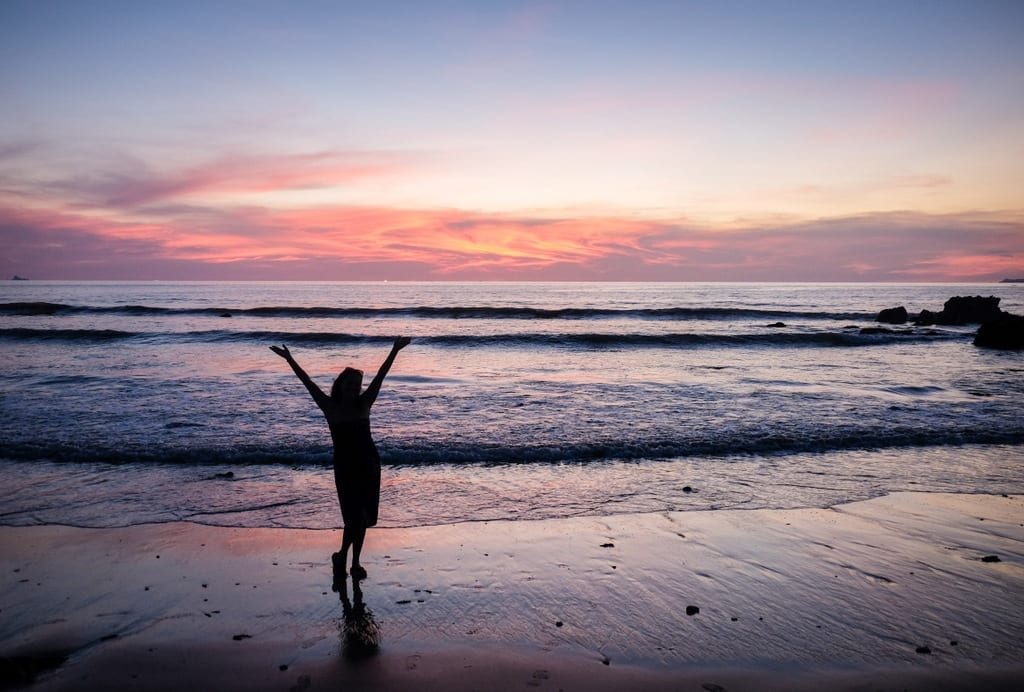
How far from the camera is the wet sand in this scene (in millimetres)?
3926

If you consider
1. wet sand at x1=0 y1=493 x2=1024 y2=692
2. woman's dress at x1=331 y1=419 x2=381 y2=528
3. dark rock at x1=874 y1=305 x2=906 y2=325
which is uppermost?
dark rock at x1=874 y1=305 x2=906 y2=325

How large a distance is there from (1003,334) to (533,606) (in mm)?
30289

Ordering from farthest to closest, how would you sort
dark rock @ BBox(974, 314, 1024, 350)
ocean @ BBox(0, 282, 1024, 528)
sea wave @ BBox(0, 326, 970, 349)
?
sea wave @ BBox(0, 326, 970, 349)
dark rock @ BBox(974, 314, 1024, 350)
ocean @ BBox(0, 282, 1024, 528)

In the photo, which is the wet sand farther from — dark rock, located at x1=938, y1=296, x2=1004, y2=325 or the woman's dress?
dark rock, located at x1=938, y1=296, x2=1004, y2=325

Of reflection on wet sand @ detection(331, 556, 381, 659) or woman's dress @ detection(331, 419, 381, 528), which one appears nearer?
reflection on wet sand @ detection(331, 556, 381, 659)

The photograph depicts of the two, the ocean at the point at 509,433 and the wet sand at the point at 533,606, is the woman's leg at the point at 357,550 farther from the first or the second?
the ocean at the point at 509,433

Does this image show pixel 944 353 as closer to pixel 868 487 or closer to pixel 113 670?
pixel 868 487

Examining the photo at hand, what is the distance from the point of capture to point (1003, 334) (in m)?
26.0

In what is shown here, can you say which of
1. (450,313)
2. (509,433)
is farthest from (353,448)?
(450,313)

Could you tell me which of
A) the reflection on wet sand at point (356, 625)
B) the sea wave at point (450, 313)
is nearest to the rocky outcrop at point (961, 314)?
the sea wave at point (450, 313)

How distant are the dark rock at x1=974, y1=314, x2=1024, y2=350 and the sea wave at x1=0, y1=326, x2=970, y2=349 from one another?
325cm

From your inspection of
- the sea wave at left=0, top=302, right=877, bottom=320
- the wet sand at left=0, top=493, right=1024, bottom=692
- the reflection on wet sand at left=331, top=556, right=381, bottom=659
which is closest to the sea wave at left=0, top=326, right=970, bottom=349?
the sea wave at left=0, top=302, right=877, bottom=320

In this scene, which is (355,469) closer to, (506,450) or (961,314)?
(506,450)

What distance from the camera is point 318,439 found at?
421 inches
